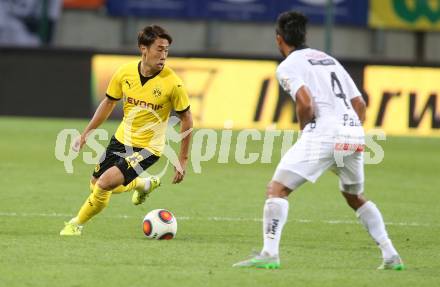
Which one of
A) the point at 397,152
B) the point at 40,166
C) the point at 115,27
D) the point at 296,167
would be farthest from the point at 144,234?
the point at 115,27

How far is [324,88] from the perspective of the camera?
8.52 meters

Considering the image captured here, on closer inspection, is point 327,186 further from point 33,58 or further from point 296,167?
point 33,58

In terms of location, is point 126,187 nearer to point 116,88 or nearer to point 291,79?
point 116,88

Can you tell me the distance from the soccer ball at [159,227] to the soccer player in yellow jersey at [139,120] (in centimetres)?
38

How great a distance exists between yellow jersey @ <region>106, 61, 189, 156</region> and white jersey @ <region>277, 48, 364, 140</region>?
2.35 meters

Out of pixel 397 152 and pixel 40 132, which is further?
pixel 40 132

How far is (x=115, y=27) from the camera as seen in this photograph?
35.0m

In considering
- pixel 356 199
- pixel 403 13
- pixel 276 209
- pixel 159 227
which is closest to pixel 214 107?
pixel 403 13

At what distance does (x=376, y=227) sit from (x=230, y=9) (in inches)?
858

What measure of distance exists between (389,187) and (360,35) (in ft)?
64.3

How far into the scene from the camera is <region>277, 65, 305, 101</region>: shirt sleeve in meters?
8.36

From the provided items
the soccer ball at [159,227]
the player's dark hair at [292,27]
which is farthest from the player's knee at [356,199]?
the soccer ball at [159,227]

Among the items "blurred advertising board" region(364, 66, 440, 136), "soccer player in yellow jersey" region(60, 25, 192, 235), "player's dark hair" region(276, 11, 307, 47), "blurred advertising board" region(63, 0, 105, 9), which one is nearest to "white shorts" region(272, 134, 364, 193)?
"player's dark hair" region(276, 11, 307, 47)

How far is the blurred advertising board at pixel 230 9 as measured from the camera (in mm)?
30078
